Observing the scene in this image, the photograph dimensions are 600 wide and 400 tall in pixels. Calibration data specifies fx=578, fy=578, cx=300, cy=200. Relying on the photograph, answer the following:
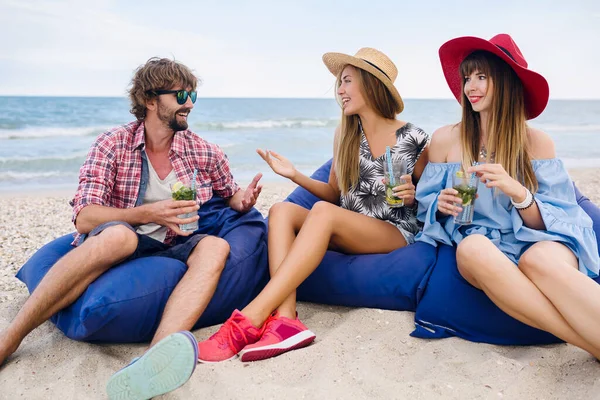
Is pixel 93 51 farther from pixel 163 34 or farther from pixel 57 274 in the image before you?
pixel 57 274

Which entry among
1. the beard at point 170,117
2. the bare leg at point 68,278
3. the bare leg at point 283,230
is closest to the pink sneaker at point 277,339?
the bare leg at point 283,230

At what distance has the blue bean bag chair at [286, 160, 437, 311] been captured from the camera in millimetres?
3176

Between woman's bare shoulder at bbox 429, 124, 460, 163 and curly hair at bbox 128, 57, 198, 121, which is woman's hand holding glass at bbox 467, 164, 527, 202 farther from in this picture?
curly hair at bbox 128, 57, 198, 121

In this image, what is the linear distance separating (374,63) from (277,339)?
1.72 m

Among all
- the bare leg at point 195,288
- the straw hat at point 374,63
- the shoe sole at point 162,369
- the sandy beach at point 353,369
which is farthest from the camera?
the straw hat at point 374,63

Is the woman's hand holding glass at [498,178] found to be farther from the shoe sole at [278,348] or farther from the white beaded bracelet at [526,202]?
the shoe sole at [278,348]

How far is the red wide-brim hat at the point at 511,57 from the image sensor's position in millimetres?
2934

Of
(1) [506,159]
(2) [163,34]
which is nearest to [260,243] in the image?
(1) [506,159]

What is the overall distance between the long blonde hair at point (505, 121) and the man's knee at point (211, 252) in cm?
136

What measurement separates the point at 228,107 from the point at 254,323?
26042mm

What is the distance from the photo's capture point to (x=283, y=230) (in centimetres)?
320

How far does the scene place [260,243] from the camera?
3.52 metres

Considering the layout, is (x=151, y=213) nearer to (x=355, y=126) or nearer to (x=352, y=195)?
(x=352, y=195)

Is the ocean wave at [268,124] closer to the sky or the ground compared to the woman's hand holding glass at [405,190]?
closer to the ground
